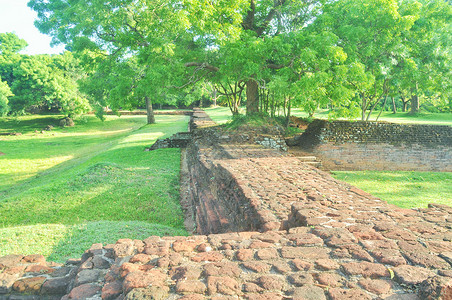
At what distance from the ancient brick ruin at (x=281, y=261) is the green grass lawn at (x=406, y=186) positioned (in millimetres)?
3619

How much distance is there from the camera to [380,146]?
36.8 ft

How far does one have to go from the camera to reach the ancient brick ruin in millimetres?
2102

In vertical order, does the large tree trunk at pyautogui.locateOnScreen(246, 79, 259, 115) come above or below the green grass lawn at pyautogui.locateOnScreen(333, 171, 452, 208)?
above

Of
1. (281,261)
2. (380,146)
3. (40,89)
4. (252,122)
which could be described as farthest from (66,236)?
(40,89)

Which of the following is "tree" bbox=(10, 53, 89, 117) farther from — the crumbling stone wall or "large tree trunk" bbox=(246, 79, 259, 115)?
the crumbling stone wall

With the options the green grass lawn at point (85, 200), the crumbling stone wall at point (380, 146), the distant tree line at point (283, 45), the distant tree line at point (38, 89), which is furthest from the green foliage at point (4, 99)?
the crumbling stone wall at point (380, 146)

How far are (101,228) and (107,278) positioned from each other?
3.27 metres

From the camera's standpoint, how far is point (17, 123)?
88.5 ft

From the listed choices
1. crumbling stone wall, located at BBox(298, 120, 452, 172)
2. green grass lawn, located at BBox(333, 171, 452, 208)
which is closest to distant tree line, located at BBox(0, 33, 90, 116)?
crumbling stone wall, located at BBox(298, 120, 452, 172)

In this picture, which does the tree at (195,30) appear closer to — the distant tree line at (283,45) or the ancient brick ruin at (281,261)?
the distant tree line at (283,45)

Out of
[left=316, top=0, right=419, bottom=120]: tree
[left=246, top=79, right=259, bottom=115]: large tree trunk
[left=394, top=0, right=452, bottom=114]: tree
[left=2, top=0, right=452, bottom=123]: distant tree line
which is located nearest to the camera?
[left=2, top=0, right=452, bottom=123]: distant tree line

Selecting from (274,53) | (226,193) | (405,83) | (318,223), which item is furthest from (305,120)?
(318,223)

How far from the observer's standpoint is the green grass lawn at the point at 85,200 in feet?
16.7

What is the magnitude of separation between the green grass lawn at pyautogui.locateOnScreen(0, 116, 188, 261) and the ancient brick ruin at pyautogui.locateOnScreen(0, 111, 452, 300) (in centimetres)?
194
